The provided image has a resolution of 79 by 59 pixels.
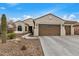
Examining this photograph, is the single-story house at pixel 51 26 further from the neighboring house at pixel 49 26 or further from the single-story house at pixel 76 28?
the single-story house at pixel 76 28

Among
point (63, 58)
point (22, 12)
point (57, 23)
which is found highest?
point (22, 12)

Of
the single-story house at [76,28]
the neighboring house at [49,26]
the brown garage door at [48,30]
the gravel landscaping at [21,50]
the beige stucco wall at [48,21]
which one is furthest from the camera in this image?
the single-story house at [76,28]

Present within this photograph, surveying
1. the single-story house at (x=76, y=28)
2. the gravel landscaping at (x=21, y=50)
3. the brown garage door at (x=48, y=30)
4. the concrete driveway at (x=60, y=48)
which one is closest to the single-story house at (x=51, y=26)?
the brown garage door at (x=48, y=30)

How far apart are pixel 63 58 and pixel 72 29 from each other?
19.5 m

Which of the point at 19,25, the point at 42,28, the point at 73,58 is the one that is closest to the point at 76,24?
the point at 42,28

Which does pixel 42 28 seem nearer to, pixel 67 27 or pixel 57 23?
pixel 57 23

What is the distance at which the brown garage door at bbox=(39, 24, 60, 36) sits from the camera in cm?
2655

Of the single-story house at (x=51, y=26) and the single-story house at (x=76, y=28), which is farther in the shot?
the single-story house at (x=76, y=28)

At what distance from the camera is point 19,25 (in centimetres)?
3594

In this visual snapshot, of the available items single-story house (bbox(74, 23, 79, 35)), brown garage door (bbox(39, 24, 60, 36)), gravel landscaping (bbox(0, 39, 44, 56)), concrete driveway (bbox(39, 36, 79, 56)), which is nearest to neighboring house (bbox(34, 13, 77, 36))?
brown garage door (bbox(39, 24, 60, 36))

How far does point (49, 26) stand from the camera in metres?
26.9

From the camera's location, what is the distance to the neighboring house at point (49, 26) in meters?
26.7

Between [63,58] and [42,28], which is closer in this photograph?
[63,58]

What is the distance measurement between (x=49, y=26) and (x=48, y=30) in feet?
2.47
